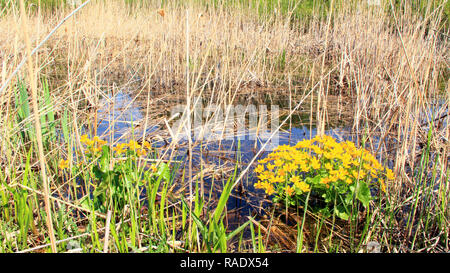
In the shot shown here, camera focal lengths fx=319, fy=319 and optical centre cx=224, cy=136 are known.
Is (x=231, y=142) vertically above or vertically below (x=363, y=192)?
below

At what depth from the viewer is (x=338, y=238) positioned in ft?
5.42

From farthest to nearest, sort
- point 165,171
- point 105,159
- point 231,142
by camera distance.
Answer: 1. point 231,142
2. point 165,171
3. point 105,159

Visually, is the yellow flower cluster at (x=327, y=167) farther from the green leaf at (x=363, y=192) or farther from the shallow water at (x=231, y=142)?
the shallow water at (x=231, y=142)

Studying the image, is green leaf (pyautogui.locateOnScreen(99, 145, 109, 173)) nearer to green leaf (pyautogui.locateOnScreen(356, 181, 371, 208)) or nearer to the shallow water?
the shallow water

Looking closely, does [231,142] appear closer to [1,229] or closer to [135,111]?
[135,111]

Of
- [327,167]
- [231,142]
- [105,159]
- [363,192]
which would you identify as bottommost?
[231,142]

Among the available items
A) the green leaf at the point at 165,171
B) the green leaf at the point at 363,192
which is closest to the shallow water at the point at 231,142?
the green leaf at the point at 165,171

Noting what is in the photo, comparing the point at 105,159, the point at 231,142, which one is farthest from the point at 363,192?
the point at 231,142

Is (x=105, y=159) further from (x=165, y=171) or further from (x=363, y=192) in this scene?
(x=363, y=192)

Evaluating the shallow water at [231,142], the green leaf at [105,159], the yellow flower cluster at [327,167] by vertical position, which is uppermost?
the green leaf at [105,159]
